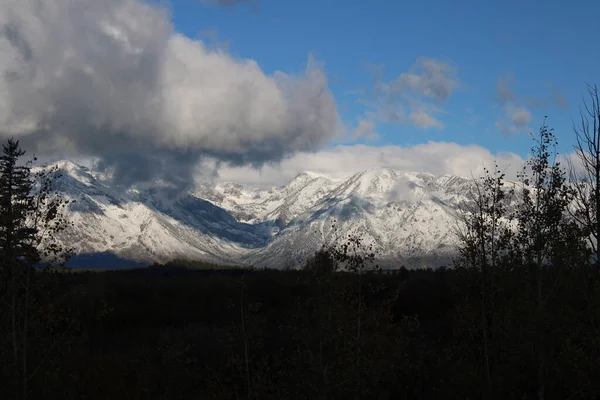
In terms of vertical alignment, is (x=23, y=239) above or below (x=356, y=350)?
above

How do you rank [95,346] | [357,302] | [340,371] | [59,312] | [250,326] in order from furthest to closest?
[95,346]
[250,326]
[357,302]
[340,371]
[59,312]

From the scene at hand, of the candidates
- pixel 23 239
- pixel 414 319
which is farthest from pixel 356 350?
pixel 23 239

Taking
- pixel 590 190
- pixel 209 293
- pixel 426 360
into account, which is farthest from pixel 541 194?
pixel 209 293

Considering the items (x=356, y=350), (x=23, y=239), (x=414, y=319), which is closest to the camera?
(x=23, y=239)

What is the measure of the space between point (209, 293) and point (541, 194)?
10972 centimetres

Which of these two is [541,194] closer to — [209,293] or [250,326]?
[250,326]

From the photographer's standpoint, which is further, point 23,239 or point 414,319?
point 414,319

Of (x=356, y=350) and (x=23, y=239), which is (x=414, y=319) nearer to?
(x=356, y=350)

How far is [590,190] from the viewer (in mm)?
23469

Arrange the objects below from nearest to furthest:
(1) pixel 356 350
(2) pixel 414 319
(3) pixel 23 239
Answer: (3) pixel 23 239 < (1) pixel 356 350 < (2) pixel 414 319

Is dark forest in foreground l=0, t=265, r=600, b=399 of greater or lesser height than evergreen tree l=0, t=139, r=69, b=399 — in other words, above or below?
below

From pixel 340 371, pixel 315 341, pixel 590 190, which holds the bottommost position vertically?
pixel 340 371

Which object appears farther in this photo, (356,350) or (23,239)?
(356,350)

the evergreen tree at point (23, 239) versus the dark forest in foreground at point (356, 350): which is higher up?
the evergreen tree at point (23, 239)
